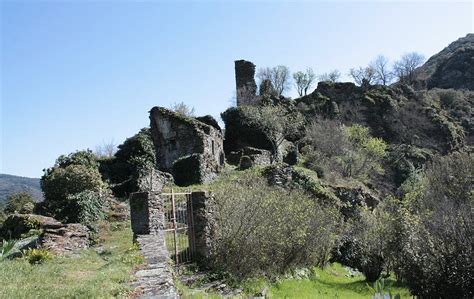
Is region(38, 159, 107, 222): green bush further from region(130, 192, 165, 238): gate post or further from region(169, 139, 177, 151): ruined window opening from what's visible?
region(169, 139, 177, 151): ruined window opening

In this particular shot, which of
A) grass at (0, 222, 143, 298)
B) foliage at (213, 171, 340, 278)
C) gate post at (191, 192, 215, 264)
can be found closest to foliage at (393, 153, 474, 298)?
foliage at (213, 171, 340, 278)

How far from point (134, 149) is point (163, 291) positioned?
26835 mm

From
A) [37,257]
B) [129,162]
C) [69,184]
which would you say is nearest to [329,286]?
[37,257]

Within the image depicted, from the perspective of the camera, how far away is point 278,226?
1437cm

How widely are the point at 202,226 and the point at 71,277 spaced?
4.96 meters

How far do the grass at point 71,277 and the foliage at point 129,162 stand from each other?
41.3 feet

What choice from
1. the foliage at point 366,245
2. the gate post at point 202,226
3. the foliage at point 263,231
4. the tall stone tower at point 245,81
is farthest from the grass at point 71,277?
the tall stone tower at point 245,81

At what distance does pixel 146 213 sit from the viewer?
11.8 metres

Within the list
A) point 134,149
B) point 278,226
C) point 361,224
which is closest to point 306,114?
point 134,149

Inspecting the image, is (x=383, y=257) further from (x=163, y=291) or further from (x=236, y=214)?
(x=163, y=291)

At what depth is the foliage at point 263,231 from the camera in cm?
1273

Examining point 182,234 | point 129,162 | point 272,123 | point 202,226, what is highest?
point 272,123

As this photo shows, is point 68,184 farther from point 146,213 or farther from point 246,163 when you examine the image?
point 246,163

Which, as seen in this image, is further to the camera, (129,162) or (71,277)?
(129,162)
